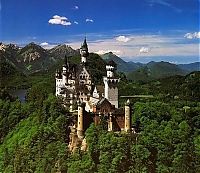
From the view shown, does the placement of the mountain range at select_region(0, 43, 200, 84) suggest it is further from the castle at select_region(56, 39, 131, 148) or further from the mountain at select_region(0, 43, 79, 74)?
the castle at select_region(56, 39, 131, 148)

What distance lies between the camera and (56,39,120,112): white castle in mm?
6453

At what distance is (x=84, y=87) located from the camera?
778 cm

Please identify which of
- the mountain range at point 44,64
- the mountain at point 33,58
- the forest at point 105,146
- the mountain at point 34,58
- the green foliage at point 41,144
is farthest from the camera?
the mountain at point 34,58

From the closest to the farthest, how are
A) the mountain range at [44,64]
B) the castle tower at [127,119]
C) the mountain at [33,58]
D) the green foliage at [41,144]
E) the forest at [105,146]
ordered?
the forest at [105,146]
the castle tower at [127,119]
the green foliage at [41,144]
the mountain range at [44,64]
the mountain at [33,58]

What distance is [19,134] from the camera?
7.82 meters

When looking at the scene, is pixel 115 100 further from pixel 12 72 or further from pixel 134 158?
pixel 12 72

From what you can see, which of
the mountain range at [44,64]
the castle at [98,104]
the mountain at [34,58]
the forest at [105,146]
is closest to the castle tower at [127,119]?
the castle at [98,104]

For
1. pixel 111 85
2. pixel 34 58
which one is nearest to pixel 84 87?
pixel 111 85

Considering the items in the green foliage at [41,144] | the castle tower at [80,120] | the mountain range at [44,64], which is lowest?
the green foliage at [41,144]

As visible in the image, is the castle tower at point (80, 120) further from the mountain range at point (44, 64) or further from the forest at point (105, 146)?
the mountain range at point (44, 64)

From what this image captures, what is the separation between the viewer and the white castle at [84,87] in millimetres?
6453

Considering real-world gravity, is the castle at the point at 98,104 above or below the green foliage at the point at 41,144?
above

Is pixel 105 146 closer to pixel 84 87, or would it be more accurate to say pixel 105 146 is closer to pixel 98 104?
pixel 98 104

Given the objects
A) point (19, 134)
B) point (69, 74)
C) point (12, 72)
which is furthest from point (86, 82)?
point (12, 72)
